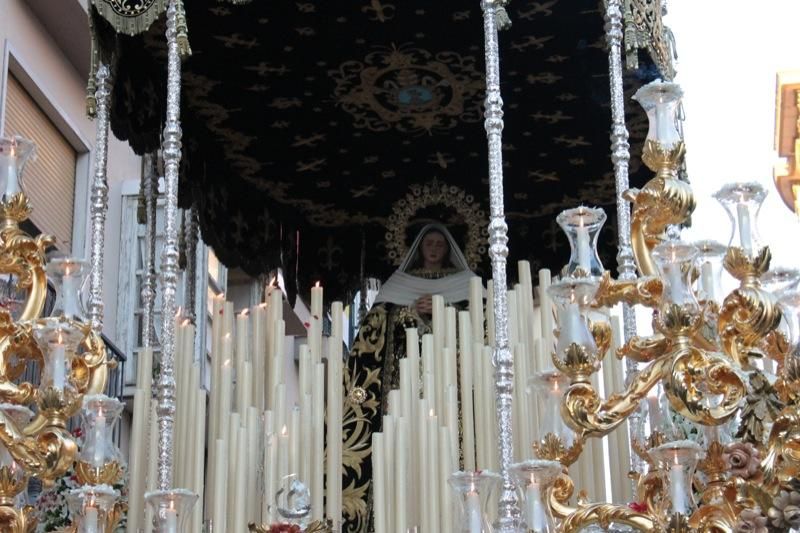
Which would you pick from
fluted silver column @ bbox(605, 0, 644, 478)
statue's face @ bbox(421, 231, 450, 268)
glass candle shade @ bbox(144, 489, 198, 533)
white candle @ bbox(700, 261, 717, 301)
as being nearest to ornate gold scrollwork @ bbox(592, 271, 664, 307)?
white candle @ bbox(700, 261, 717, 301)

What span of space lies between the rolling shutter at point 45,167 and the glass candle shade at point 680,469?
674cm

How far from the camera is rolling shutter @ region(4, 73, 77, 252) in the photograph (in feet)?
39.9

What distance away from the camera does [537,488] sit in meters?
→ 6.34

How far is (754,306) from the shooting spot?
21.6ft

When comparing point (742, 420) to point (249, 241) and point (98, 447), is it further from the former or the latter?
point (249, 241)

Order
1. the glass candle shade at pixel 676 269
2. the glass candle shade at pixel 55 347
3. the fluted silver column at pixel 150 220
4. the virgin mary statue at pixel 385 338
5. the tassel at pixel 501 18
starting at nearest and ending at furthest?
the glass candle shade at pixel 676 269
the glass candle shade at pixel 55 347
the tassel at pixel 501 18
the virgin mary statue at pixel 385 338
the fluted silver column at pixel 150 220

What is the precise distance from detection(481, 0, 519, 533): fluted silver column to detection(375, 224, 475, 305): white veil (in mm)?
2118

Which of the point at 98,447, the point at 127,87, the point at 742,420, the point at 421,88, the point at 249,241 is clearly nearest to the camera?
the point at 742,420

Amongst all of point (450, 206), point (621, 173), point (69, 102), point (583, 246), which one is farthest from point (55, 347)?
point (69, 102)

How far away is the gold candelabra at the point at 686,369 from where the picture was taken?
625 cm

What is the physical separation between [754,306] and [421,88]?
164 inches

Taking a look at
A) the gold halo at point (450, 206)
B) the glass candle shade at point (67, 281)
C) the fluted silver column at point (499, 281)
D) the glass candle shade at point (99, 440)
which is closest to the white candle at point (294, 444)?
the fluted silver column at point (499, 281)

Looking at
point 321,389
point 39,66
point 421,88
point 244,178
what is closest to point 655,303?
point 321,389

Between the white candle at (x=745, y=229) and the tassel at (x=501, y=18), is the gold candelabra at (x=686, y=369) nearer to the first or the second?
the white candle at (x=745, y=229)
